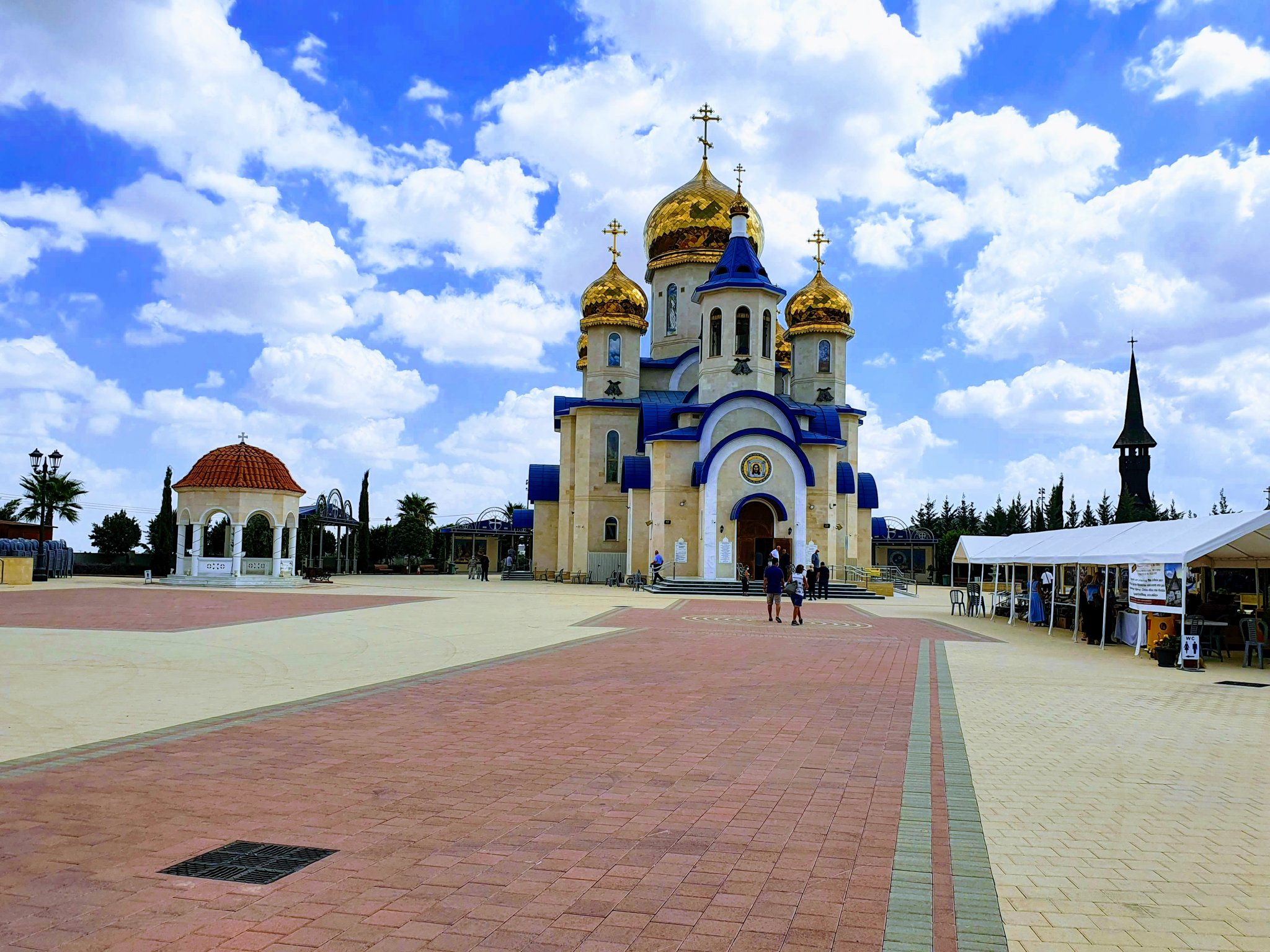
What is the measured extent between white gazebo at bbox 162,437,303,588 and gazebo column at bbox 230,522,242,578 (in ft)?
0.08

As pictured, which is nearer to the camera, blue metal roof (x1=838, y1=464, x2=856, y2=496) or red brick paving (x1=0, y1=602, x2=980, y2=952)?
red brick paving (x1=0, y1=602, x2=980, y2=952)

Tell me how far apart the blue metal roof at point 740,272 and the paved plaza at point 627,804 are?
1034 inches

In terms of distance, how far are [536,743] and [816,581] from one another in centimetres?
2652

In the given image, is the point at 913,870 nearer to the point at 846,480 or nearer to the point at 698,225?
the point at 846,480

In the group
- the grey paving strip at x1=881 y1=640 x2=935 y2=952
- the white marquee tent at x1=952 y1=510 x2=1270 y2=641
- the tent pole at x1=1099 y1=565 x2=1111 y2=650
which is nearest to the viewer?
the grey paving strip at x1=881 y1=640 x2=935 y2=952

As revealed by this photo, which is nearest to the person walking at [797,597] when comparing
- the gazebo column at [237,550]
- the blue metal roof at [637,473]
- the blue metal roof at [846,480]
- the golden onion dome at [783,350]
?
the blue metal roof at [637,473]

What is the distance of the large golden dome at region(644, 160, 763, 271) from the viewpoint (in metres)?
45.7

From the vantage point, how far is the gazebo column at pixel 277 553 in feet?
124

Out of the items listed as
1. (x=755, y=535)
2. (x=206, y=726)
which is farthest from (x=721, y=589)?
(x=206, y=726)

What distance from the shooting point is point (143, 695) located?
10047 millimetres

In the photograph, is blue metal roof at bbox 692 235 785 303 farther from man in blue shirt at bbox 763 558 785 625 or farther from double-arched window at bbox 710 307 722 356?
man in blue shirt at bbox 763 558 785 625

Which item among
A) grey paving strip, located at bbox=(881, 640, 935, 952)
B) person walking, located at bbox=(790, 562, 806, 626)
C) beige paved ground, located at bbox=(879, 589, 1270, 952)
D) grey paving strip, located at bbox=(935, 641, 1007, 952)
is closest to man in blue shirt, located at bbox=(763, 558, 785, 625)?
person walking, located at bbox=(790, 562, 806, 626)

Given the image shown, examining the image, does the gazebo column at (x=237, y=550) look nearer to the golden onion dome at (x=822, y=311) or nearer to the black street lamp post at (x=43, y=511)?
the black street lamp post at (x=43, y=511)

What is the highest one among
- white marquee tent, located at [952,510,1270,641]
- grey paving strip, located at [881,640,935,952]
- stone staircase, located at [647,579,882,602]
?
white marquee tent, located at [952,510,1270,641]
